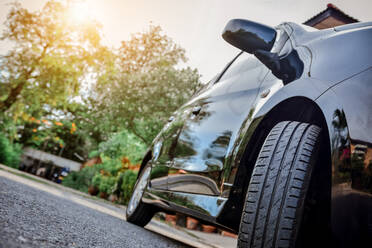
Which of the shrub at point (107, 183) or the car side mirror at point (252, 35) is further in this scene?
the shrub at point (107, 183)

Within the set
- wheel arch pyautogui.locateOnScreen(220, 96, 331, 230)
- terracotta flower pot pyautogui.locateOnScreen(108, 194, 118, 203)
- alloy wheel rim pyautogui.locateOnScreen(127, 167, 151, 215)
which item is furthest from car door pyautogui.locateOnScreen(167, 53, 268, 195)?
terracotta flower pot pyautogui.locateOnScreen(108, 194, 118, 203)

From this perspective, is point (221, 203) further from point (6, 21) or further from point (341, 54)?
point (6, 21)

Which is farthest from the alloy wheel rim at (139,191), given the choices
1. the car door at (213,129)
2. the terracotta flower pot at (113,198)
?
the terracotta flower pot at (113,198)

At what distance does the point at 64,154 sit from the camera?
3325cm

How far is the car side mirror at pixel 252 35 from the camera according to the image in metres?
1.84

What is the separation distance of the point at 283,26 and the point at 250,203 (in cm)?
121

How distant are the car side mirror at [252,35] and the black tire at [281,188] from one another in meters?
0.54

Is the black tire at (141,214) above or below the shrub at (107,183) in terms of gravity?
below

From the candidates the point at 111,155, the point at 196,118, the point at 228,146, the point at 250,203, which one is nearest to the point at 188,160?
the point at 196,118

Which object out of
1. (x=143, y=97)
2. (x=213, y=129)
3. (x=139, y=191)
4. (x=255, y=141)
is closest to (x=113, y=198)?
(x=143, y=97)

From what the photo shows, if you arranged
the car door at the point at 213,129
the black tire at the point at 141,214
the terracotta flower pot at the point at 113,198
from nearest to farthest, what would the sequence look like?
the car door at the point at 213,129 < the black tire at the point at 141,214 < the terracotta flower pot at the point at 113,198

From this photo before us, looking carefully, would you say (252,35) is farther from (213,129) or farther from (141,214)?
(141,214)

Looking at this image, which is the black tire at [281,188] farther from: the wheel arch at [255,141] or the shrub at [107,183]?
the shrub at [107,183]

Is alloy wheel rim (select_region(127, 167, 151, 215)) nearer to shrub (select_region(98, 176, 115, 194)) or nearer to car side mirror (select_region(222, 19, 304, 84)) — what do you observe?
car side mirror (select_region(222, 19, 304, 84))
